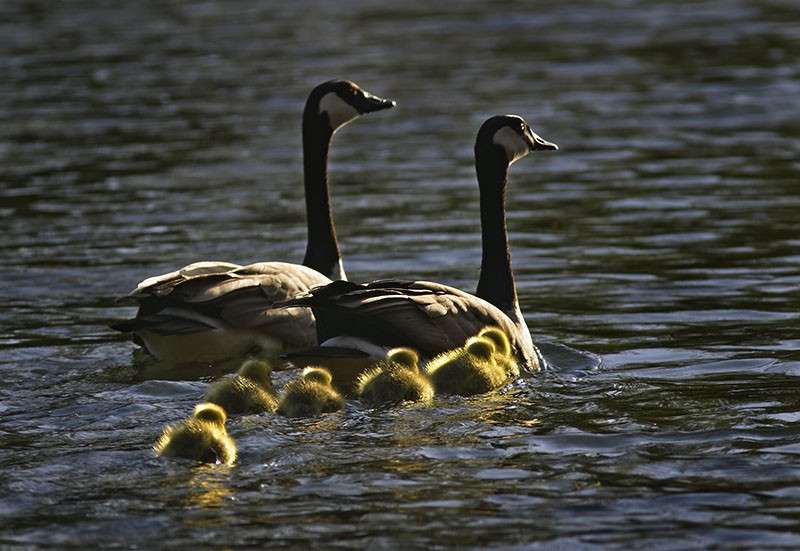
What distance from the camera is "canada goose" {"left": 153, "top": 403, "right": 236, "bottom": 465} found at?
7.90 m

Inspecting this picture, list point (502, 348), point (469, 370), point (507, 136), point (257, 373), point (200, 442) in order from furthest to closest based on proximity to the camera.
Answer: point (507, 136) → point (502, 348) → point (257, 373) → point (469, 370) → point (200, 442)

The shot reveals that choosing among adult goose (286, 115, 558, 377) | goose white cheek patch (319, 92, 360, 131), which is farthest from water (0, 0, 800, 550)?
goose white cheek patch (319, 92, 360, 131)

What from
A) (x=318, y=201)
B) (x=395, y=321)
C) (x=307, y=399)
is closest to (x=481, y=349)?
(x=395, y=321)

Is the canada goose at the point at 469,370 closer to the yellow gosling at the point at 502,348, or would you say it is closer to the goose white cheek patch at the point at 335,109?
the yellow gosling at the point at 502,348

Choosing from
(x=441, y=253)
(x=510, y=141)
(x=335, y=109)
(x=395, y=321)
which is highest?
(x=335, y=109)

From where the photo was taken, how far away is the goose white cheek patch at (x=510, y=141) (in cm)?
1162

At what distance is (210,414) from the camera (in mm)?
8180

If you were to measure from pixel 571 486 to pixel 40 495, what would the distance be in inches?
112

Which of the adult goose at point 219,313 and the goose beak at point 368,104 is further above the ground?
the goose beak at point 368,104

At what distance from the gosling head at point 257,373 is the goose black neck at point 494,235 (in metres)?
2.34

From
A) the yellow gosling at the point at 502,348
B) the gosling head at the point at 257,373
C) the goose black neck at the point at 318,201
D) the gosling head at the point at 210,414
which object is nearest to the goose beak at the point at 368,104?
the goose black neck at the point at 318,201

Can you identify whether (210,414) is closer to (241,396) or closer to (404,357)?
(241,396)

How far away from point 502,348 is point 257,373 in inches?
70.3

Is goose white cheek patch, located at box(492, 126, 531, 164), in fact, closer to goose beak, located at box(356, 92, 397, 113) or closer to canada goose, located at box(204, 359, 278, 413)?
goose beak, located at box(356, 92, 397, 113)
